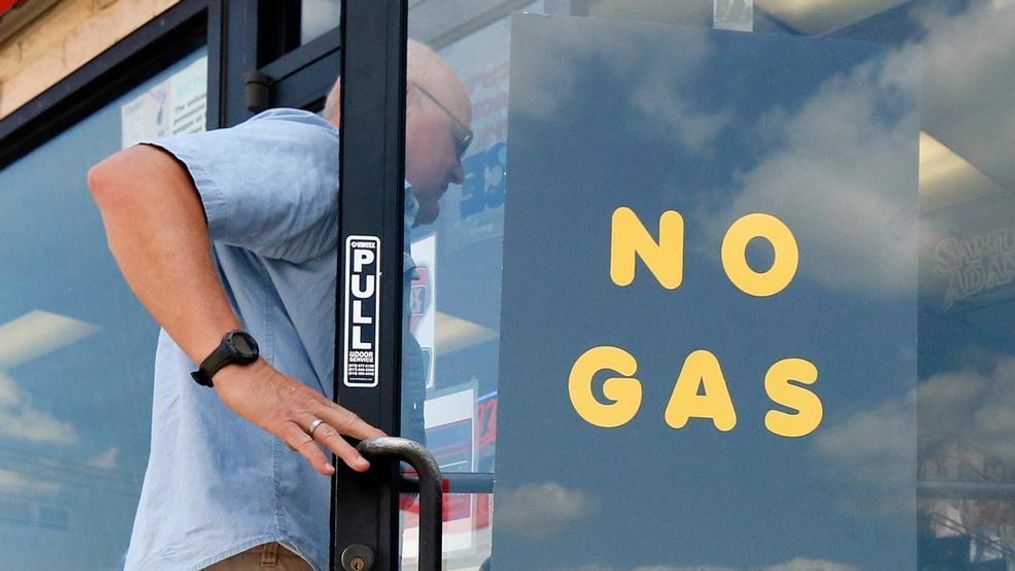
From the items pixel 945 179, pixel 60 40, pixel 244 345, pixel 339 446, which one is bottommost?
pixel 339 446

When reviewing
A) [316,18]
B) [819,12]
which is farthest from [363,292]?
[316,18]

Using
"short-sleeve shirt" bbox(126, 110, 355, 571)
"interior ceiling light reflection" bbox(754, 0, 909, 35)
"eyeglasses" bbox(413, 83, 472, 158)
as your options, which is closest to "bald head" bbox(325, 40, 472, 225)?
"eyeglasses" bbox(413, 83, 472, 158)

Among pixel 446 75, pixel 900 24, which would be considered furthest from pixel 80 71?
pixel 900 24

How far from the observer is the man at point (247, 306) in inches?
63.4

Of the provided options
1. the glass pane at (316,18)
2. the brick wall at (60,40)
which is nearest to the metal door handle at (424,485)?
the glass pane at (316,18)

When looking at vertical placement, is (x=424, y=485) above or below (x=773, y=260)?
below

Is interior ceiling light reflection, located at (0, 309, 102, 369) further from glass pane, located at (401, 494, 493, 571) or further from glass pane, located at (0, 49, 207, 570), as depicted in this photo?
glass pane, located at (401, 494, 493, 571)

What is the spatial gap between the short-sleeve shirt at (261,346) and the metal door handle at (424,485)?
144 mm

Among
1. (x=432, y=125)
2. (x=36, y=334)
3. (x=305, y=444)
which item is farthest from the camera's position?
(x=36, y=334)

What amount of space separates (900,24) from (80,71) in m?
2.96

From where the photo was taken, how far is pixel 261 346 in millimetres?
1755

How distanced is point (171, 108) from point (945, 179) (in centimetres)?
264

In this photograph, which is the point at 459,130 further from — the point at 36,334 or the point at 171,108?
the point at 36,334

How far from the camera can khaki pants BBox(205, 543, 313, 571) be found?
1704 mm
